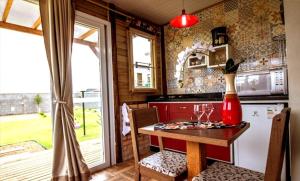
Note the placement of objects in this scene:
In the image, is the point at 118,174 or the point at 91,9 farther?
the point at 91,9

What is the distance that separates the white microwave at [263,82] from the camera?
2.21 meters

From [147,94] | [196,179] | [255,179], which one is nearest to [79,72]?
[147,94]

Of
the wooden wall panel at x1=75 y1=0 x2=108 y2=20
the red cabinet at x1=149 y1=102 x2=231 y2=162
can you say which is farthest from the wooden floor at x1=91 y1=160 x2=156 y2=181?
the wooden wall panel at x1=75 y1=0 x2=108 y2=20

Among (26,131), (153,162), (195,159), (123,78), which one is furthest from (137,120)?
(26,131)

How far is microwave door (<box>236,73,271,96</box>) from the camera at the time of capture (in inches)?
91.4

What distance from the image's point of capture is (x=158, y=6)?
2953mm

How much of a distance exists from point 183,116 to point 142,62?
1.29m

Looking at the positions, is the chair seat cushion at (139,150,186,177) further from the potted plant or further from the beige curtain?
the beige curtain

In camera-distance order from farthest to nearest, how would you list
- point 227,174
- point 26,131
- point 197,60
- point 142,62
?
point 26,131
point 142,62
point 197,60
point 227,174

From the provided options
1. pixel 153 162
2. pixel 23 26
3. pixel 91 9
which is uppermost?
pixel 91 9

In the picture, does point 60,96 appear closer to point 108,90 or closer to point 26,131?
point 108,90

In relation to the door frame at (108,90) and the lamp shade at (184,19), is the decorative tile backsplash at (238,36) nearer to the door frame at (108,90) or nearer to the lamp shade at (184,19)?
the lamp shade at (184,19)

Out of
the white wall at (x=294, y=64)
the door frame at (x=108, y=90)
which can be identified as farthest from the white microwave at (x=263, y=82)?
the door frame at (x=108, y=90)

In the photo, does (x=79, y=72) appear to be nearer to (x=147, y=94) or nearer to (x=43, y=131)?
(x=147, y=94)
